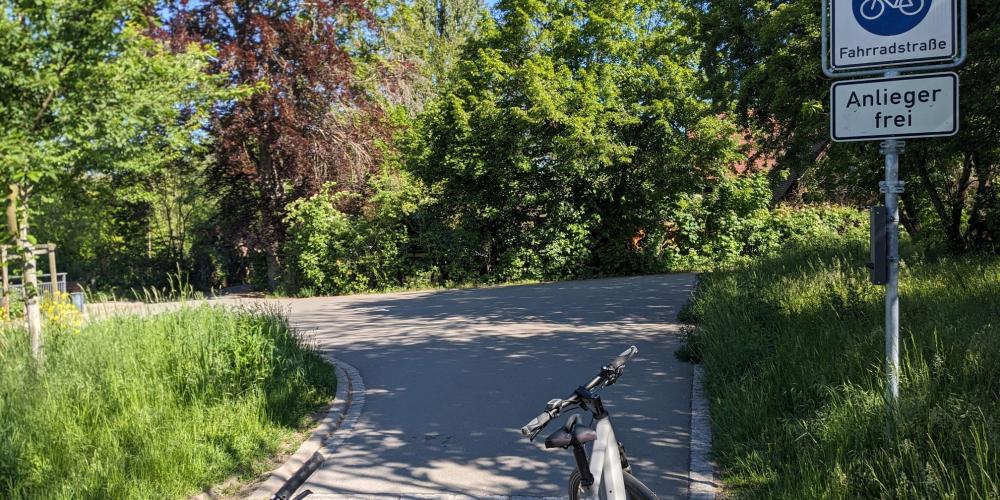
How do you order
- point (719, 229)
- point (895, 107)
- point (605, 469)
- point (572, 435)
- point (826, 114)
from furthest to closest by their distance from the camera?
point (719, 229), point (826, 114), point (895, 107), point (605, 469), point (572, 435)

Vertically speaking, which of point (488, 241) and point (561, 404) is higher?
point (488, 241)

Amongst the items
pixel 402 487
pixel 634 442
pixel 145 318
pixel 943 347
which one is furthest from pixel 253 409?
pixel 943 347

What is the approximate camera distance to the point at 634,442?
5.50m

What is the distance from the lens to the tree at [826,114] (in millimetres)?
8477

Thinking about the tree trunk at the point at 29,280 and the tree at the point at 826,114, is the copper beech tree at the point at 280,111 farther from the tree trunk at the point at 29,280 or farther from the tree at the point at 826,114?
the tree trunk at the point at 29,280

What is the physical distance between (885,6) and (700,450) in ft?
10.1

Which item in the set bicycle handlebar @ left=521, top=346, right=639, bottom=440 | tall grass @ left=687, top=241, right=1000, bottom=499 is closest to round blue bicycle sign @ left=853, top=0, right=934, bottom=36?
tall grass @ left=687, top=241, right=1000, bottom=499

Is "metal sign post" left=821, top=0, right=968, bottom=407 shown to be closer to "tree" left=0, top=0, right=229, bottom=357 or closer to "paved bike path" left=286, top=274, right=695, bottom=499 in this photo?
"paved bike path" left=286, top=274, right=695, bottom=499

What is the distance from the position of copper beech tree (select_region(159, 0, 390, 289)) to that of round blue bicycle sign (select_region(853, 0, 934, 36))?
15738mm

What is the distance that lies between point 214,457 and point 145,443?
A: 46 cm

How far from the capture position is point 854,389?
4.41 meters

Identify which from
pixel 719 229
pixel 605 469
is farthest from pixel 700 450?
pixel 719 229

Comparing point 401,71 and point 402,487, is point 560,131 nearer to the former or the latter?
point 401,71

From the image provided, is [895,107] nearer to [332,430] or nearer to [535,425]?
[535,425]
